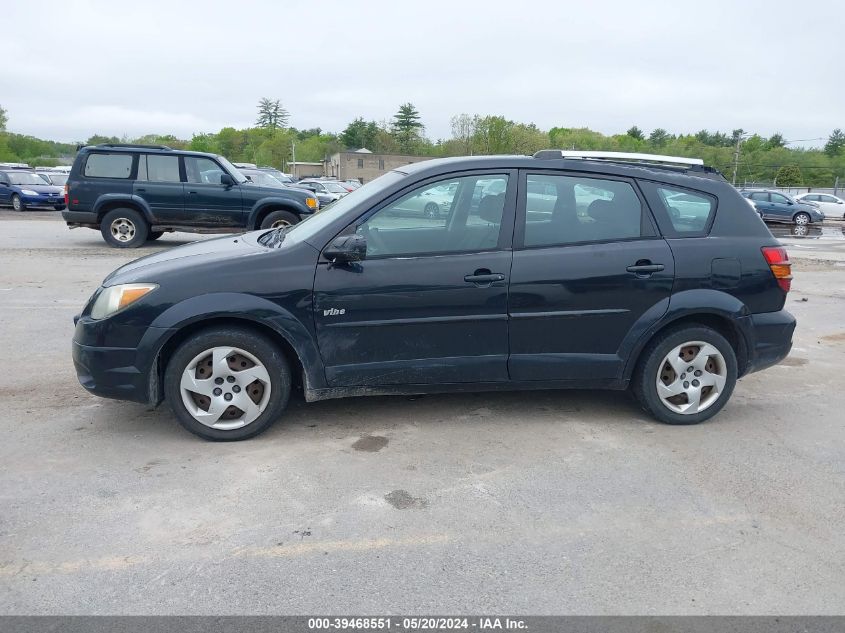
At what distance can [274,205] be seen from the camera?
45.2 feet

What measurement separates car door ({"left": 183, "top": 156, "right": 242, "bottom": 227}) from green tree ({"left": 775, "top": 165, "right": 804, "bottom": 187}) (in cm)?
7031

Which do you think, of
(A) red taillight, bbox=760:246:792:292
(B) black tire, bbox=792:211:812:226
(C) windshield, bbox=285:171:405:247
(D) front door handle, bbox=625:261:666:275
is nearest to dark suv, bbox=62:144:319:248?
(C) windshield, bbox=285:171:405:247

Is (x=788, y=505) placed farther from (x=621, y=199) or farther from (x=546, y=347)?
(x=621, y=199)

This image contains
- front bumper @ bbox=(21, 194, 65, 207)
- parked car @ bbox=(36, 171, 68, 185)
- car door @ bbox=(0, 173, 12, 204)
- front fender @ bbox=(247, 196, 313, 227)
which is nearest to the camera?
front fender @ bbox=(247, 196, 313, 227)

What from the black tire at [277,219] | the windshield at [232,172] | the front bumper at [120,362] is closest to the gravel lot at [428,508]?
the front bumper at [120,362]

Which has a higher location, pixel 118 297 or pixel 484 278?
pixel 484 278

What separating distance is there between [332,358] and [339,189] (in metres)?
31.8

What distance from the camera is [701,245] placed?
4.73 meters

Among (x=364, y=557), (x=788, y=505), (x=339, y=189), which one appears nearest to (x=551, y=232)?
Answer: (x=788, y=505)

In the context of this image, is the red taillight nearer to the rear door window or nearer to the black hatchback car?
the black hatchback car

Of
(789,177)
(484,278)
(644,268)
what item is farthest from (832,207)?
(789,177)

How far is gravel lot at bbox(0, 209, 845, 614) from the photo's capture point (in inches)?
116

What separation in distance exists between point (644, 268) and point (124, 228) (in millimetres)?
11875

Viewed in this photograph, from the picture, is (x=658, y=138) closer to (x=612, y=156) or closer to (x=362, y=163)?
(x=362, y=163)
